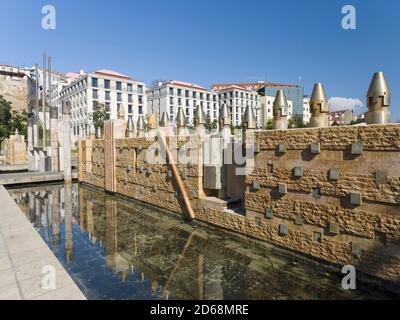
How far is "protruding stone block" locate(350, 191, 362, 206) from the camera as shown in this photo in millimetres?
4863

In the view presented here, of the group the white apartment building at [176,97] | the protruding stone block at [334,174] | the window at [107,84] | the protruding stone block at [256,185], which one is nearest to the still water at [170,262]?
the protruding stone block at [256,185]

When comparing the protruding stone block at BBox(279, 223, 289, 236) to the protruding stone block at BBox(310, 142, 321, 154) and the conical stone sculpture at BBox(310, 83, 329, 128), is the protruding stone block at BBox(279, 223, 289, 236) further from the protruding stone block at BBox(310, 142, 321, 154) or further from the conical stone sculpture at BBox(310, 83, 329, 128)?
the conical stone sculpture at BBox(310, 83, 329, 128)

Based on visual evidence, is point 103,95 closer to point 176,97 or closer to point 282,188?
point 176,97

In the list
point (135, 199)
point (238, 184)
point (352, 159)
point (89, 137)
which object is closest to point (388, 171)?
point (352, 159)

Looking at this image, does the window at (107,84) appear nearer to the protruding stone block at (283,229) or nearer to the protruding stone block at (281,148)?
the protruding stone block at (281,148)

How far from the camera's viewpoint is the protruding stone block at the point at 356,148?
484 cm

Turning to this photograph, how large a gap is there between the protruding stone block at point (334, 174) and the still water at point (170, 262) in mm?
1921

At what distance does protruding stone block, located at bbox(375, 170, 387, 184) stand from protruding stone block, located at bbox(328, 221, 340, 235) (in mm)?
1161

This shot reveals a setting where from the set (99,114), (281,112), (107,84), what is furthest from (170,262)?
(107,84)

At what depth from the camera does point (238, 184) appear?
27.8ft

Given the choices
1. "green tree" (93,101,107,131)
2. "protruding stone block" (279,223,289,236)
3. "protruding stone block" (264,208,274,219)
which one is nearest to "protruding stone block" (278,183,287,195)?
"protruding stone block" (264,208,274,219)

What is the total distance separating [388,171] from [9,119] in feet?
181

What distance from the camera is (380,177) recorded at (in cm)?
462

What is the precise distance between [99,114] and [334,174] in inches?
2067
